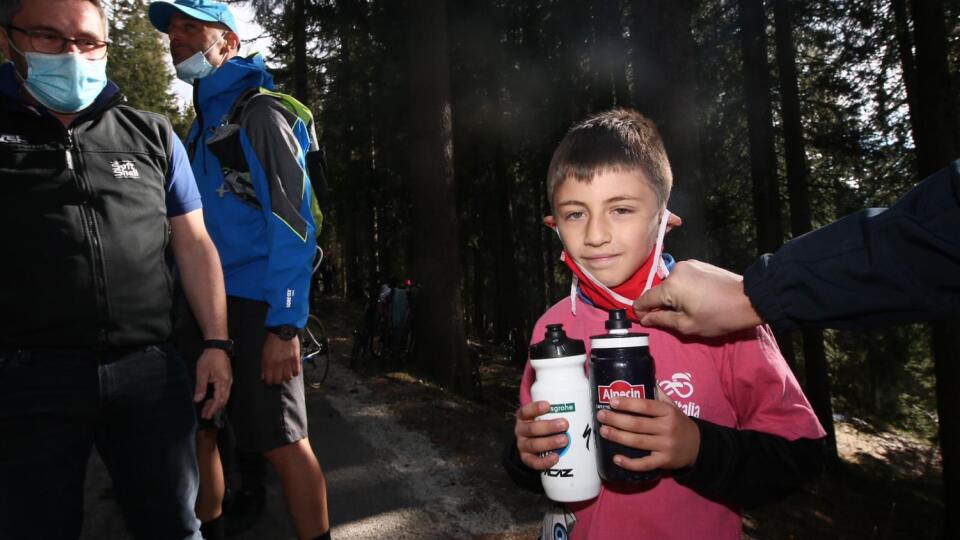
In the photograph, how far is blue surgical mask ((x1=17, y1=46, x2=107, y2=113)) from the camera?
2.27 m

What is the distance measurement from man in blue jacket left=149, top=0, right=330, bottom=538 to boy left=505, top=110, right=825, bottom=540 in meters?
1.35

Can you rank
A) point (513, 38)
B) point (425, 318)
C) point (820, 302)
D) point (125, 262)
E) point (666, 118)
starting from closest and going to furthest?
point (820, 302), point (125, 262), point (666, 118), point (425, 318), point (513, 38)

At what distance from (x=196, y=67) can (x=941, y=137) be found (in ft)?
31.2

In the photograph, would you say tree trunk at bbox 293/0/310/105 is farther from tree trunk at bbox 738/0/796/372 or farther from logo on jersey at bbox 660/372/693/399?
logo on jersey at bbox 660/372/693/399

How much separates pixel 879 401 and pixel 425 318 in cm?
3227

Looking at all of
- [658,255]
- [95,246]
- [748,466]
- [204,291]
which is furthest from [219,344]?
[748,466]

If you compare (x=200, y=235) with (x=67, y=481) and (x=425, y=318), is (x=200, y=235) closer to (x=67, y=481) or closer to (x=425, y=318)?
(x=67, y=481)

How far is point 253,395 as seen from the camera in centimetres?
285

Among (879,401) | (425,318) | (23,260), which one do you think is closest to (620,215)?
(23,260)

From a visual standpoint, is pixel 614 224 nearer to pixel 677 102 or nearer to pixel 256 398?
pixel 256 398

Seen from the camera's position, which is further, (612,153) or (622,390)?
(612,153)

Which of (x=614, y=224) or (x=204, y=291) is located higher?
(x=614, y=224)

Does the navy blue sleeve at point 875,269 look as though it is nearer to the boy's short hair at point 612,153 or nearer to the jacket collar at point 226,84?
the boy's short hair at point 612,153

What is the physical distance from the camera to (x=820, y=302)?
4.56 feet
